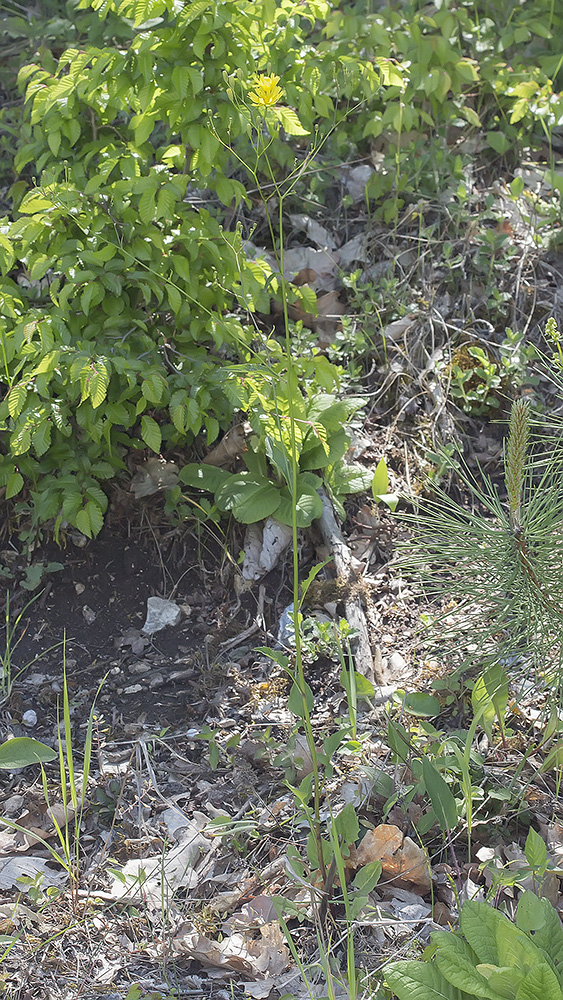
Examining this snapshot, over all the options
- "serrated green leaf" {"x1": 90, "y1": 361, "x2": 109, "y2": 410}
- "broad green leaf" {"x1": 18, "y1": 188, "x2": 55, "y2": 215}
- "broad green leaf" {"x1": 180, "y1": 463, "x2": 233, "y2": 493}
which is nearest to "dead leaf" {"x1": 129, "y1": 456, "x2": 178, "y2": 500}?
"broad green leaf" {"x1": 180, "y1": 463, "x2": 233, "y2": 493}

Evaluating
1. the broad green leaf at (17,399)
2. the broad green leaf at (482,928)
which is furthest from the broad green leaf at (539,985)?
the broad green leaf at (17,399)

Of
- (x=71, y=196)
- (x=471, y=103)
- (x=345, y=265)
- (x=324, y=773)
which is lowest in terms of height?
Result: (x=324, y=773)

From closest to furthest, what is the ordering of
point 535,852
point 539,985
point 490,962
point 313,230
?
point 539,985
point 490,962
point 535,852
point 313,230

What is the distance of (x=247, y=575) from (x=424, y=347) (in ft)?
3.68

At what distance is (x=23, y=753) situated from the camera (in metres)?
1.73

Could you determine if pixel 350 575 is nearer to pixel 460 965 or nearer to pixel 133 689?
pixel 133 689

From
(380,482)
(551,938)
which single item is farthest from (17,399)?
(551,938)

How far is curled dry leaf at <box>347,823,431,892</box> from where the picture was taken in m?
1.73

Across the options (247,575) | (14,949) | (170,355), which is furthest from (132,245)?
(14,949)

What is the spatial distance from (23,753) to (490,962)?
1009mm

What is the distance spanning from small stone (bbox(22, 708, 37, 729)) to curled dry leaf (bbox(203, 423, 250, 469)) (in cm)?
97

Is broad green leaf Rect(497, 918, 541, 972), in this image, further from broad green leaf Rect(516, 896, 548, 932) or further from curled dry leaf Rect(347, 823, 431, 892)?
curled dry leaf Rect(347, 823, 431, 892)

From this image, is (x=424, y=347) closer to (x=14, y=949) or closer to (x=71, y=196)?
(x=71, y=196)

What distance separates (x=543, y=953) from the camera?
1.35 meters
